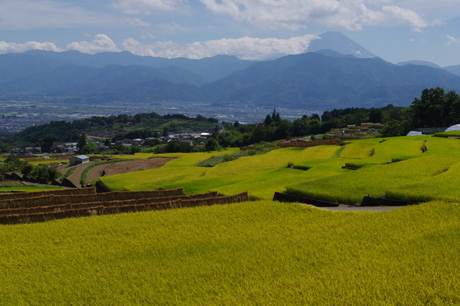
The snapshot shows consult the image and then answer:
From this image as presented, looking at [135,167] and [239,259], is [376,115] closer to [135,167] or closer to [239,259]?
[135,167]

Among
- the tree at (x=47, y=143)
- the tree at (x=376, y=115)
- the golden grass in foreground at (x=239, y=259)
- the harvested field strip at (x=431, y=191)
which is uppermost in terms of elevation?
the tree at (x=376, y=115)

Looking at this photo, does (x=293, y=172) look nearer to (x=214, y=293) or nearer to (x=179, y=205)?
(x=179, y=205)

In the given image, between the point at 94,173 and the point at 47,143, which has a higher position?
the point at 94,173

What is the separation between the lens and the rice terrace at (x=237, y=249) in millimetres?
8734

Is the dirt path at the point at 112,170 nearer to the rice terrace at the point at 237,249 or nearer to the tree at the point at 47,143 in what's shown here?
the rice terrace at the point at 237,249

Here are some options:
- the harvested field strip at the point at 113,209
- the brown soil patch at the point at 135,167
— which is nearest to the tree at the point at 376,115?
the brown soil patch at the point at 135,167

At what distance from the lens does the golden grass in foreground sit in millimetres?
8633

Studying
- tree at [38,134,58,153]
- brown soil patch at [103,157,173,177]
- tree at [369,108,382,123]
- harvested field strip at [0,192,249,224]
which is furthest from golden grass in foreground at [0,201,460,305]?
tree at [38,134,58,153]

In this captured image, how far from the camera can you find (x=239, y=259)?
10672mm

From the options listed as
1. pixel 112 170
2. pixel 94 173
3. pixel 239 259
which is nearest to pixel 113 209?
pixel 239 259

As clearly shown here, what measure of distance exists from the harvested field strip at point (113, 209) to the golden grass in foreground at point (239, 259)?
778mm

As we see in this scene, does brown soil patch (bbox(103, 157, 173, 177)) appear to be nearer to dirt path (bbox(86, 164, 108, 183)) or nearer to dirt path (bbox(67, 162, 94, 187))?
dirt path (bbox(86, 164, 108, 183))

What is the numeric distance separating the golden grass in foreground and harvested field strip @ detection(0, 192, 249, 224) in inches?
30.6

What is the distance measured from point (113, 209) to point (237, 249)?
7.36 metres
